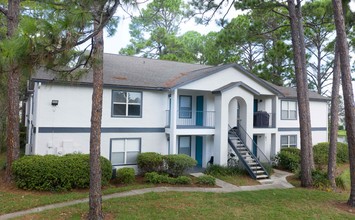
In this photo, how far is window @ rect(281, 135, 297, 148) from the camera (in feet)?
66.7

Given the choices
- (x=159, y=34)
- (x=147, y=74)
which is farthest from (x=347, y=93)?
(x=159, y=34)

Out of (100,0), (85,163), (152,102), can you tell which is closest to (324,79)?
(152,102)

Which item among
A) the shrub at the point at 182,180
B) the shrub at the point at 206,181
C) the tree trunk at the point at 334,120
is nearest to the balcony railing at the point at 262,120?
the tree trunk at the point at 334,120

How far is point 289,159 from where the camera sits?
58.0ft

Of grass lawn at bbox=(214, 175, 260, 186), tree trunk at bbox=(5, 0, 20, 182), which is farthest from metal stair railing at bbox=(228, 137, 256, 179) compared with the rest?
tree trunk at bbox=(5, 0, 20, 182)

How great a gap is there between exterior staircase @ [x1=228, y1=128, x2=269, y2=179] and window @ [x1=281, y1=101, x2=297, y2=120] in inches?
187

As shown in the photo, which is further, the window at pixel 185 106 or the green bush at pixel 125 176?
the window at pixel 185 106

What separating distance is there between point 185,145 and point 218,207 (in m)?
7.85

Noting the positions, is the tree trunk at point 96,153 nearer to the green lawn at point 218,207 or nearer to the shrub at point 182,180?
the green lawn at point 218,207

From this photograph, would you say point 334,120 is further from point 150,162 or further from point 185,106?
point 150,162

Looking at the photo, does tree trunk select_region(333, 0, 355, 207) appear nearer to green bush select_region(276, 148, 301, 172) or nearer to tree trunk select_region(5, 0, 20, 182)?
green bush select_region(276, 148, 301, 172)

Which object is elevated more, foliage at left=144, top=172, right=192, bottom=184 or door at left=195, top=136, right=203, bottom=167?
door at left=195, top=136, right=203, bottom=167

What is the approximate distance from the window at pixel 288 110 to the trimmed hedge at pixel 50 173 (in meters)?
14.0

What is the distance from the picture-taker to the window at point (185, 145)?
17.2 m
